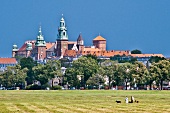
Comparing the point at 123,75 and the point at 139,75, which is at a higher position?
the point at 123,75

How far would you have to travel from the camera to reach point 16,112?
159 feet

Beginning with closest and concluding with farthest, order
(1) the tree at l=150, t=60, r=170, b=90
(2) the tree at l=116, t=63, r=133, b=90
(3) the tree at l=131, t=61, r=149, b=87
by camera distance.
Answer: (1) the tree at l=150, t=60, r=170, b=90
(3) the tree at l=131, t=61, r=149, b=87
(2) the tree at l=116, t=63, r=133, b=90

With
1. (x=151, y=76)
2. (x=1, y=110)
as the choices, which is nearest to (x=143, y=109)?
(x=1, y=110)

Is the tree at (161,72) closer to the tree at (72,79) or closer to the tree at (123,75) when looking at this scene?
the tree at (123,75)

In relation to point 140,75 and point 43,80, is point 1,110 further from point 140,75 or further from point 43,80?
point 43,80

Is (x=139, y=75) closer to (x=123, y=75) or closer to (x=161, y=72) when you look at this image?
(x=123, y=75)

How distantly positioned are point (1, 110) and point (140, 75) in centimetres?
12667

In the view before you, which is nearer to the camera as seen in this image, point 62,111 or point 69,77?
point 62,111

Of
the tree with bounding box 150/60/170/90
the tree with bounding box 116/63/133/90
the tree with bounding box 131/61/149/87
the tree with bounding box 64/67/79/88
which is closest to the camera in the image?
the tree with bounding box 150/60/170/90

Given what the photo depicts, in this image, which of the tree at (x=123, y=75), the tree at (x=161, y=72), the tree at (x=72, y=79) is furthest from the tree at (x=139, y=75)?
the tree at (x=72, y=79)

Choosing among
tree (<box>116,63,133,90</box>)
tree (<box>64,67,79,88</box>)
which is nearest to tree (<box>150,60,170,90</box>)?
tree (<box>116,63,133,90</box>)

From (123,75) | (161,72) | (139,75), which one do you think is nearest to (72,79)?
(123,75)

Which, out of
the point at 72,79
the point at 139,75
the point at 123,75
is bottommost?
the point at 139,75

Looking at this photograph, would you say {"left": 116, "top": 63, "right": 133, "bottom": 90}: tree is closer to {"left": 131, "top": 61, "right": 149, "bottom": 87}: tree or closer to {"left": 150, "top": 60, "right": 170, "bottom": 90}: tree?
{"left": 131, "top": 61, "right": 149, "bottom": 87}: tree
